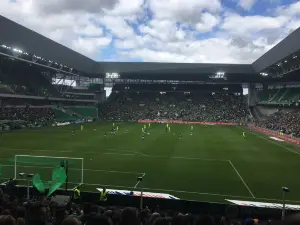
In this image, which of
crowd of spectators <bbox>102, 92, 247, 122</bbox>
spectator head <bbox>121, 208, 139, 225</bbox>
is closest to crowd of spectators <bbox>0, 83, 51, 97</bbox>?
crowd of spectators <bbox>102, 92, 247, 122</bbox>

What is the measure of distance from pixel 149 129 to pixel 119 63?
42748 millimetres

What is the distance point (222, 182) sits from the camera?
69.5ft

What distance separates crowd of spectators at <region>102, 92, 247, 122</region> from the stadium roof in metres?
13.5

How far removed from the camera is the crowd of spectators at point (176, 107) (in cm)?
9681

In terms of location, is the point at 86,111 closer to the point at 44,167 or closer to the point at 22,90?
the point at 22,90

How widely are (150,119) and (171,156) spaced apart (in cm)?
6446

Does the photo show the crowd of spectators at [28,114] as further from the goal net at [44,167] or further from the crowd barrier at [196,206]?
the crowd barrier at [196,206]

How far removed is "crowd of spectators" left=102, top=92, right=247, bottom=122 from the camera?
96812 mm

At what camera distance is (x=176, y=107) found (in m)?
107

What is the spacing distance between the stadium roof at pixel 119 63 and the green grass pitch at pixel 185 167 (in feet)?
81.0

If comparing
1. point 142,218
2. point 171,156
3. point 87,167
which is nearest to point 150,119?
point 171,156

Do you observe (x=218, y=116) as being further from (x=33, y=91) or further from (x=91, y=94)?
(x=33, y=91)

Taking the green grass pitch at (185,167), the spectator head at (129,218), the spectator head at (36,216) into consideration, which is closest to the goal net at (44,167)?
the green grass pitch at (185,167)

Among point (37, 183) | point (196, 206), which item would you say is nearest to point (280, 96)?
point (196, 206)
